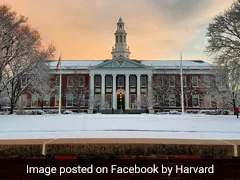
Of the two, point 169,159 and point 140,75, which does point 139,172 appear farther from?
point 140,75

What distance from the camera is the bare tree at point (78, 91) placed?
58528mm

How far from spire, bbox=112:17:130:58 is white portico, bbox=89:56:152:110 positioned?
1790 centimetres

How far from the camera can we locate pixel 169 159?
296 cm

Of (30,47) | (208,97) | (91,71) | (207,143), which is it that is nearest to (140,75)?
(91,71)

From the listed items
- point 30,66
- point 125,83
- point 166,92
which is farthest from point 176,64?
point 30,66

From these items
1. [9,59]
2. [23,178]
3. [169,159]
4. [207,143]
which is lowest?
[23,178]

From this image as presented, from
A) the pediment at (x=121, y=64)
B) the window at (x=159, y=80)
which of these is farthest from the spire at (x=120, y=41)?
the window at (x=159, y=80)

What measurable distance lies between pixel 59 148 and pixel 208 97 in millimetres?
61778

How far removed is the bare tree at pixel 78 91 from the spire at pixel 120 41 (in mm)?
22810

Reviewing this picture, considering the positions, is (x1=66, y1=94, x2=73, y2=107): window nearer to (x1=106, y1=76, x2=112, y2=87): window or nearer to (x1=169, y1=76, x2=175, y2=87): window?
(x1=106, y1=76, x2=112, y2=87): window

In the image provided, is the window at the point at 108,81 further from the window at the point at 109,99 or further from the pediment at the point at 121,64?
the pediment at the point at 121,64

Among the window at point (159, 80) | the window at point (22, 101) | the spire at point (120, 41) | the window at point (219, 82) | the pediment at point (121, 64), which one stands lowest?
the window at point (22, 101)

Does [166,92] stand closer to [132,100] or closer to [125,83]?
[132,100]

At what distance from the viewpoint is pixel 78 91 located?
192 ft
